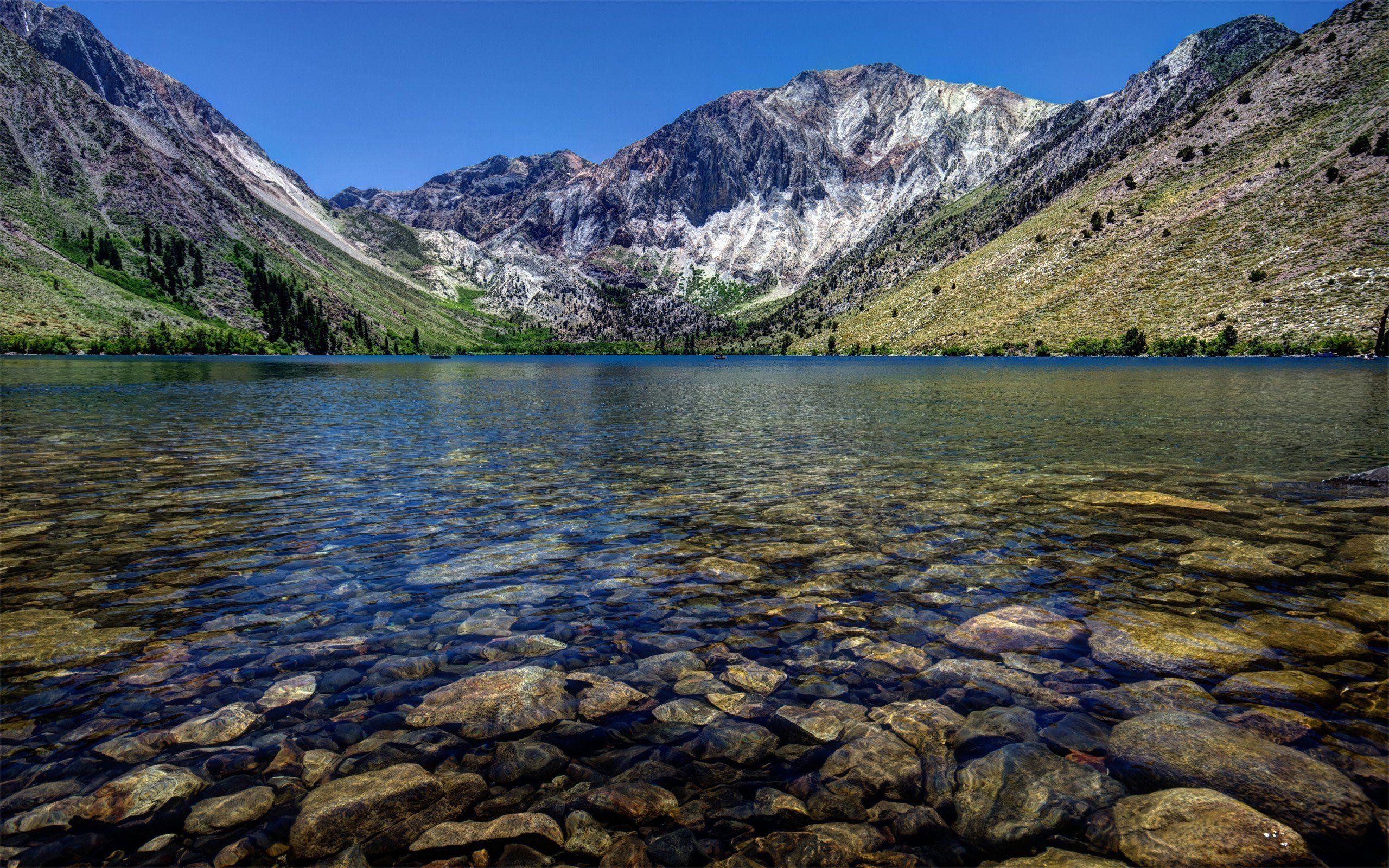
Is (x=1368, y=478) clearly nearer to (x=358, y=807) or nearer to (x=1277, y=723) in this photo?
(x=1277, y=723)

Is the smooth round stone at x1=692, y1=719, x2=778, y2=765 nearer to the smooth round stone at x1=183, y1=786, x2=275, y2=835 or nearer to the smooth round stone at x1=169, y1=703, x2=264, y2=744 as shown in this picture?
the smooth round stone at x1=183, y1=786, x2=275, y2=835

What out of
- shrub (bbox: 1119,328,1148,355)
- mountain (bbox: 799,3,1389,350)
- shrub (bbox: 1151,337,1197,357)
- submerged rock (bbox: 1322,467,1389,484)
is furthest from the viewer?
shrub (bbox: 1119,328,1148,355)

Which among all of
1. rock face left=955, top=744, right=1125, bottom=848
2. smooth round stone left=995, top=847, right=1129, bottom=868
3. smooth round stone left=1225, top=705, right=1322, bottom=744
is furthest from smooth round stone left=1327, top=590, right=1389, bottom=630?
smooth round stone left=995, top=847, right=1129, bottom=868

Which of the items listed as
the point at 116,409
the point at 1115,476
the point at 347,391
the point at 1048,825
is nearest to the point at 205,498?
the point at 1048,825

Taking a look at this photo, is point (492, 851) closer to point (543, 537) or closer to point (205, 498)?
point (543, 537)

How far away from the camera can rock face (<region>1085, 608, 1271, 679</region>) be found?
832 cm

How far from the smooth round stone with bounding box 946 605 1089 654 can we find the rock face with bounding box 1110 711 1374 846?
1923mm

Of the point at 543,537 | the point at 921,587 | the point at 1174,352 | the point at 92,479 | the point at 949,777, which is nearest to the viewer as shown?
the point at 949,777

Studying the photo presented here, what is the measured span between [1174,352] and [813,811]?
594ft

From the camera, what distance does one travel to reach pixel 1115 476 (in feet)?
71.4

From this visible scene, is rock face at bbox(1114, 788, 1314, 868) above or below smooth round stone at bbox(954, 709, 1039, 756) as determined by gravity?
above

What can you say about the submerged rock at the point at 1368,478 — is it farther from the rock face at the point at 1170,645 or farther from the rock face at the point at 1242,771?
the rock face at the point at 1242,771

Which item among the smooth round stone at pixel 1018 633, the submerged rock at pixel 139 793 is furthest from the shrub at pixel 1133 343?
the submerged rock at pixel 139 793

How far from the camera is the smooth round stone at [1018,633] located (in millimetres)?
8977
